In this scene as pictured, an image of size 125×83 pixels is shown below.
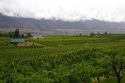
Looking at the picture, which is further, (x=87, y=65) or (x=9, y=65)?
(x=9, y=65)

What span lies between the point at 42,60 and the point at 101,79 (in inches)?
676

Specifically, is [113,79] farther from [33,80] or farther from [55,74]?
[33,80]

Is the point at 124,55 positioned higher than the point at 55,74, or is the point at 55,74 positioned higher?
the point at 124,55

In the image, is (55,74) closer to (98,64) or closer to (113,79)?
(98,64)

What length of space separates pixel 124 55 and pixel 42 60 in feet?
92.2

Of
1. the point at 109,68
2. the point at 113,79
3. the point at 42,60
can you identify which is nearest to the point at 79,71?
the point at 109,68

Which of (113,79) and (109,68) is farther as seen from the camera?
(113,79)

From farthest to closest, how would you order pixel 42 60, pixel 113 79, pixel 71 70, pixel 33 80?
pixel 42 60, pixel 113 79, pixel 71 70, pixel 33 80

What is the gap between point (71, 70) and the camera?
235ft

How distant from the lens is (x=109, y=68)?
222 feet

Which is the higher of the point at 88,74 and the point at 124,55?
the point at 124,55

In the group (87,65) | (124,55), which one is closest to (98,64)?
(87,65)

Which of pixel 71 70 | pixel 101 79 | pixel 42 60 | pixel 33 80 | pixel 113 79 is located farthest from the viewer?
pixel 42 60

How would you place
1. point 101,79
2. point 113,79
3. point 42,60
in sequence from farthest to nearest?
1. point 42,60
2. point 101,79
3. point 113,79
